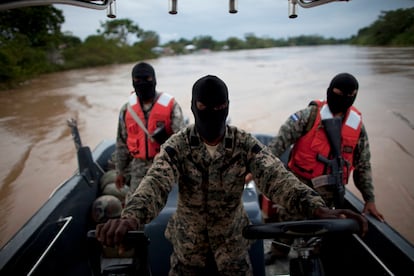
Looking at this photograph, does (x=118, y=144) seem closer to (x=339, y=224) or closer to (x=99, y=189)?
(x=99, y=189)

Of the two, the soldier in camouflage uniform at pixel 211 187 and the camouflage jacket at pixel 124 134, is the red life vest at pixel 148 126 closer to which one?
the camouflage jacket at pixel 124 134

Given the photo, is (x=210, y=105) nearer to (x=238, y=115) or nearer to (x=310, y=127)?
(x=310, y=127)

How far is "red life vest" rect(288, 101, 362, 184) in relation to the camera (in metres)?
1.95

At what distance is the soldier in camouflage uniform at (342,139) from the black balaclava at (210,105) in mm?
913

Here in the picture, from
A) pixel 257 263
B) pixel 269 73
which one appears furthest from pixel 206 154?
pixel 269 73

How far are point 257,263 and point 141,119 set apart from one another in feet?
4.30

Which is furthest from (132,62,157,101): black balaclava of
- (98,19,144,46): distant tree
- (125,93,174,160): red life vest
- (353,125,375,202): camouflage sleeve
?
(98,19,144,46): distant tree

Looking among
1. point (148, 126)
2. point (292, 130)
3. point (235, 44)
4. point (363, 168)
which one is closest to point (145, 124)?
point (148, 126)

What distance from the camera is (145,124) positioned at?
236 cm

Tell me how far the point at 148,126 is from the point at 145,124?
1.3 inches

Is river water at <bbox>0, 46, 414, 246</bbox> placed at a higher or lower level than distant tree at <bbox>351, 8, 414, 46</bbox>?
lower

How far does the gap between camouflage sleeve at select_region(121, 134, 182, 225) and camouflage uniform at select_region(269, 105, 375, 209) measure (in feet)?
3.22

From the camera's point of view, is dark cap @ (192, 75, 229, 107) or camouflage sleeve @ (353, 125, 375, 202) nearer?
dark cap @ (192, 75, 229, 107)

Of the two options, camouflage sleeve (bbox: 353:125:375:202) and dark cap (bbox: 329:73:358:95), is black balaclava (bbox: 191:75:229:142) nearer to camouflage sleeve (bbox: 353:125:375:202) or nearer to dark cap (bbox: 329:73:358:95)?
dark cap (bbox: 329:73:358:95)
